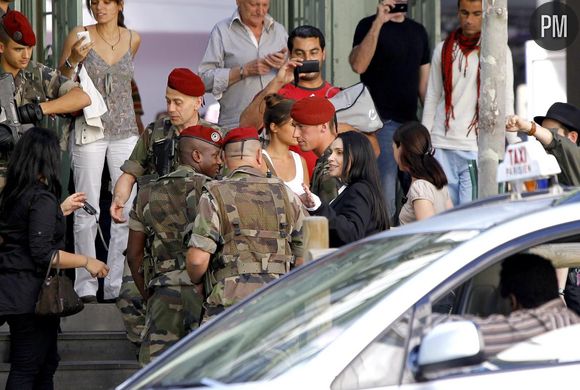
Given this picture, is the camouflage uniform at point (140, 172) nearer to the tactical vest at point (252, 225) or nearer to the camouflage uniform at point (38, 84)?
the camouflage uniform at point (38, 84)

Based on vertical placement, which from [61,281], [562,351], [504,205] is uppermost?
[504,205]

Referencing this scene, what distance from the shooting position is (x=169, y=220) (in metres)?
7.64

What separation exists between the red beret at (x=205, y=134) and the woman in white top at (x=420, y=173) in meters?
1.18

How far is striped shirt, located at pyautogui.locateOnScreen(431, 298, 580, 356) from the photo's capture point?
459cm

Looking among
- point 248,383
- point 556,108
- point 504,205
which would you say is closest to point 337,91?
point 556,108

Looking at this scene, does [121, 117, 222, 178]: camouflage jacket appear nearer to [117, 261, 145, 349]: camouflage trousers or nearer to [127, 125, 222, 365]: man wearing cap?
[117, 261, 145, 349]: camouflage trousers

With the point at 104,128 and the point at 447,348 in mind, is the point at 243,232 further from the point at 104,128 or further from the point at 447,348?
the point at 104,128

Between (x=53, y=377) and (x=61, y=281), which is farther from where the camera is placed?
(x=53, y=377)

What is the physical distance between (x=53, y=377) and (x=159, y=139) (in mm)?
1755

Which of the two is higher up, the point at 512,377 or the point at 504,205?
the point at 504,205

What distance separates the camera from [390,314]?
4430 mm

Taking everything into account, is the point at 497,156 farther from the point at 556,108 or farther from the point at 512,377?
the point at 512,377

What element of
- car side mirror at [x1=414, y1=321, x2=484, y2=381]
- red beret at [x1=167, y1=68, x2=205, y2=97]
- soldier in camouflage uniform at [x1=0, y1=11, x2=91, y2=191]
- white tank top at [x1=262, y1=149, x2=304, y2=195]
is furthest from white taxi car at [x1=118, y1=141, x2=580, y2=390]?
soldier in camouflage uniform at [x1=0, y1=11, x2=91, y2=191]

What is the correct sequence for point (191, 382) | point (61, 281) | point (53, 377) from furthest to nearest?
point (53, 377), point (61, 281), point (191, 382)
